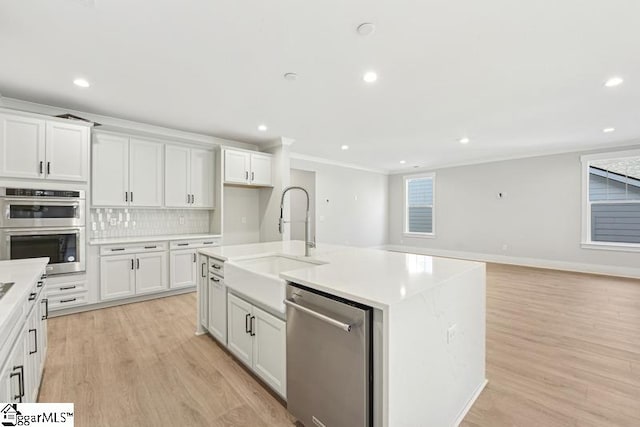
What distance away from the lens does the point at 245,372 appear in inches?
88.0

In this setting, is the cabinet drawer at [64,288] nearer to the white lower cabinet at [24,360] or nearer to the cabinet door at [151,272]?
the cabinet door at [151,272]

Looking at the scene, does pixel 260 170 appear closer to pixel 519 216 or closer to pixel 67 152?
pixel 67 152

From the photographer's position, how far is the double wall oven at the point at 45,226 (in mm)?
3078

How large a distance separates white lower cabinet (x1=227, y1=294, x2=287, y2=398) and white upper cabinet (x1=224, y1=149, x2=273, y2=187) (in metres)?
2.95

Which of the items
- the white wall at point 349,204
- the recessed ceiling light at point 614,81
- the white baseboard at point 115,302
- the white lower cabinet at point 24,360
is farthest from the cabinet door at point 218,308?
the white wall at point 349,204

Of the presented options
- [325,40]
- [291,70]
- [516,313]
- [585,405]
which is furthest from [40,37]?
[516,313]

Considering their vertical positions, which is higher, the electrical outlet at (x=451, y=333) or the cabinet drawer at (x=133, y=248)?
the cabinet drawer at (x=133, y=248)

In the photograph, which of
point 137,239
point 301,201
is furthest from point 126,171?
point 301,201

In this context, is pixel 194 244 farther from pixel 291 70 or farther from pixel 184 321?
pixel 291 70

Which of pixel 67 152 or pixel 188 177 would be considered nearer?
pixel 67 152

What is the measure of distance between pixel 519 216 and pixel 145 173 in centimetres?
761

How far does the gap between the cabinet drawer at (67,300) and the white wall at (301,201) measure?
414cm

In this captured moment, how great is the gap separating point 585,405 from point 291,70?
3383 mm

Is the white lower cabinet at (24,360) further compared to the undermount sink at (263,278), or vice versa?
the undermount sink at (263,278)
